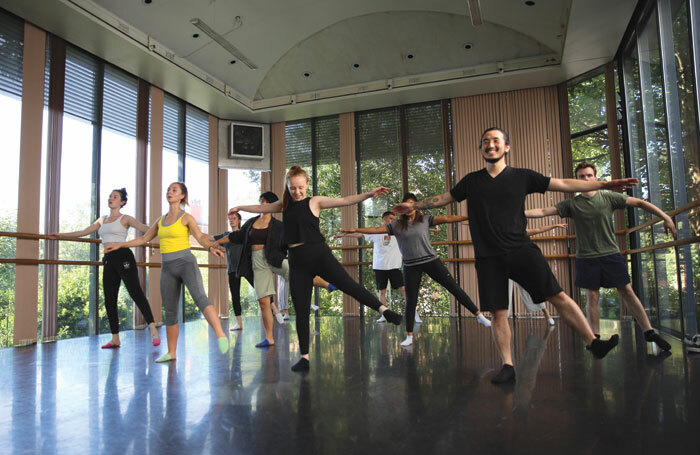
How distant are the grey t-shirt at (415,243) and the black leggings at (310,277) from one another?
121 centimetres

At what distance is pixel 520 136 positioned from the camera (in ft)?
28.7

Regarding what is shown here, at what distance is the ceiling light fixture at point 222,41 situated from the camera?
22.0 ft

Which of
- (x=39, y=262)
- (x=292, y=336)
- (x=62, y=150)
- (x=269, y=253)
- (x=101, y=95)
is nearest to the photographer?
(x=269, y=253)

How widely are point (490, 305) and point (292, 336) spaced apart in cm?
305

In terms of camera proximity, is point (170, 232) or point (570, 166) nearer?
point (170, 232)

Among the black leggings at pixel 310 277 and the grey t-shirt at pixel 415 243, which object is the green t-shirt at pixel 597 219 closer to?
the grey t-shirt at pixel 415 243

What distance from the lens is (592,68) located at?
313 inches

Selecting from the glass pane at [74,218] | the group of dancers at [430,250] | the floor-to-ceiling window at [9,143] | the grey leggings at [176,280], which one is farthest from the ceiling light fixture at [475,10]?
the floor-to-ceiling window at [9,143]

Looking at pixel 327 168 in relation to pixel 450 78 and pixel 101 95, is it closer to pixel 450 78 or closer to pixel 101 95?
pixel 450 78

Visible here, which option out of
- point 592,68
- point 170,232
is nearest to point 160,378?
point 170,232

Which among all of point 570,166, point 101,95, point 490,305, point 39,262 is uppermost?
point 101,95

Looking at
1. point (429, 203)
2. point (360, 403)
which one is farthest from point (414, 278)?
point (360, 403)

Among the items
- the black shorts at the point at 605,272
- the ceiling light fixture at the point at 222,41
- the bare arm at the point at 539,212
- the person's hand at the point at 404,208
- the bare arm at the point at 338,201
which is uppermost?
the ceiling light fixture at the point at 222,41

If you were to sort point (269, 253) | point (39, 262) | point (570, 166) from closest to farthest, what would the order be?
point (269, 253), point (39, 262), point (570, 166)
